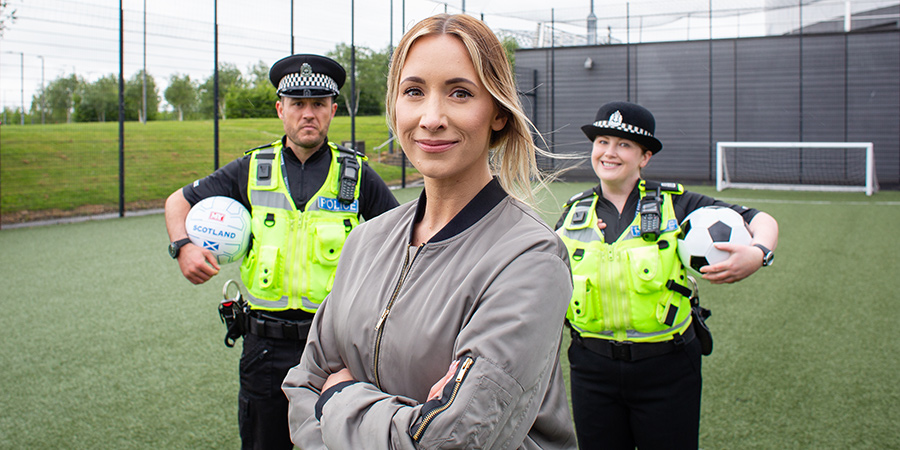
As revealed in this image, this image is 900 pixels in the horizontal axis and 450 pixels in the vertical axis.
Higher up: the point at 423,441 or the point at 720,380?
the point at 423,441

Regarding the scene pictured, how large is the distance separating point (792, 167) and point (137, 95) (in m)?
20.3

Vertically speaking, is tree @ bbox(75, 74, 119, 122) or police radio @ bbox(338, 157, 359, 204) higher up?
tree @ bbox(75, 74, 119, 122)

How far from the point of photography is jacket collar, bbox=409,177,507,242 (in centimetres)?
122

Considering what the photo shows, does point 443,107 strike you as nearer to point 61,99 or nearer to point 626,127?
point 626,127

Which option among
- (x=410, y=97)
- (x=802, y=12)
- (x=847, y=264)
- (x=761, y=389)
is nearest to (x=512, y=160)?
(x=410, y=97)

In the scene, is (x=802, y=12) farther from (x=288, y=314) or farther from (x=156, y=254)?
(x=288, y=314)

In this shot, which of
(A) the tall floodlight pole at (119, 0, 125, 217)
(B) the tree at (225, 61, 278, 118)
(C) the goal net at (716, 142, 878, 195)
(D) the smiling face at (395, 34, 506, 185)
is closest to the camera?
(D) the smiling face at (395, 34, 506, 185)

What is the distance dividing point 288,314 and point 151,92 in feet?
73.1

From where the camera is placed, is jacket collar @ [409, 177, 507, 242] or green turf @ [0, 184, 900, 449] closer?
jacket collar @ [409, 177, 507, 242]

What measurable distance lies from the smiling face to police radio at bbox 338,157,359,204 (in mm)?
1582

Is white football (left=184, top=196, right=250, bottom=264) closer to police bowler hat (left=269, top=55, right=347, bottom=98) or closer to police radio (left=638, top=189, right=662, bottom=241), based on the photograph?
police bowler hat (left=269, top=55, right=347, bottom=98)

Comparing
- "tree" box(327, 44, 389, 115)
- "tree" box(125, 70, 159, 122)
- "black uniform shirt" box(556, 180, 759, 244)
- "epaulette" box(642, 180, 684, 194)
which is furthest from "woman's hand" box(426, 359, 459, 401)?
"tree" box(125, 70, 159, 122)

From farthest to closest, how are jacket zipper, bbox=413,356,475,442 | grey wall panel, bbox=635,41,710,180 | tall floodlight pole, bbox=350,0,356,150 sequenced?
1. grey wall panel, bbox=635,41,710,180
2. tall floodlight pole, bbox=350,0,356,150
3. jacket zipper, bbox=413,356,475,442

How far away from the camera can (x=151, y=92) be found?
2197cm
